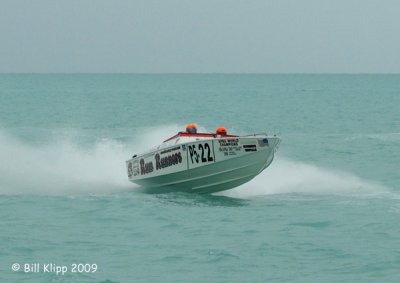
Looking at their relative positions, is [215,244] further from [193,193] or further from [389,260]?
[193,193]

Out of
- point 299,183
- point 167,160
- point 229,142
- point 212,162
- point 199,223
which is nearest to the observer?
point 199,223

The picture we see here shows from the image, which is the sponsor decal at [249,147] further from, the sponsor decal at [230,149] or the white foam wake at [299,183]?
the white foam wake at [299,183]

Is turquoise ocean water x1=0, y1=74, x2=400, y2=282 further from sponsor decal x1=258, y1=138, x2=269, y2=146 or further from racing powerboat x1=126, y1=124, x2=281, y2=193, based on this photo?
sponsor decal x1=258, y1=138, x2=269, y2=146

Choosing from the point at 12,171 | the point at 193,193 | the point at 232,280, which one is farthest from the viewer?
the point at 12,171

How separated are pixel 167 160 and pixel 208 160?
1322mm

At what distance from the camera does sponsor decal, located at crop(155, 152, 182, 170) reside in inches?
849

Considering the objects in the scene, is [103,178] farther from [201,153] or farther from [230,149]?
→ [230,149]

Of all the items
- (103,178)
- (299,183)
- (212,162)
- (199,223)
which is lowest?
(199,223)

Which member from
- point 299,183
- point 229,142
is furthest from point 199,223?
point 299,183

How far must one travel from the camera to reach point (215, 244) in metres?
16.4

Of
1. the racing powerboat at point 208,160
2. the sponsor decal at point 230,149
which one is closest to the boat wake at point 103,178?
the racing powerboat at point 208,160

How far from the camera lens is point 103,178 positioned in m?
25.6

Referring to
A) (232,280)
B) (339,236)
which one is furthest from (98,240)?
(339,236)

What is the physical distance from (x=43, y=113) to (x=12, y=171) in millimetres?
48133
